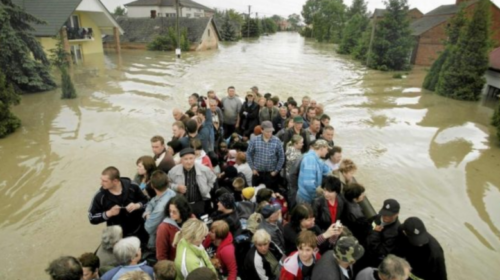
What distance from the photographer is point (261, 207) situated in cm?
377

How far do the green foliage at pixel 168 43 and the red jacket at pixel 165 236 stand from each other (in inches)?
1340

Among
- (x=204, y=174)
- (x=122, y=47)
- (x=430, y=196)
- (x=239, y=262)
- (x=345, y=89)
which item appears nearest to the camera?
(x=239, y=262)

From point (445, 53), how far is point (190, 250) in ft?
69.3

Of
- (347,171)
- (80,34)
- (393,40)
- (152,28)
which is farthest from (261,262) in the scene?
(152,28)

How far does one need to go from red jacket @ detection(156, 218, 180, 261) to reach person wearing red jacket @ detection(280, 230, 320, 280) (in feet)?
4.00

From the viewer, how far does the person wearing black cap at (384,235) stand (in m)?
3.28

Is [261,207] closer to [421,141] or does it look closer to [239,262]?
[239,262]

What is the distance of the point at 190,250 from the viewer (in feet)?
9.44

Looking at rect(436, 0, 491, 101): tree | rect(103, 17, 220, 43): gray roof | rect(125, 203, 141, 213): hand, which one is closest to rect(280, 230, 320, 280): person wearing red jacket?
rect(125, 203, 141, 213): hand

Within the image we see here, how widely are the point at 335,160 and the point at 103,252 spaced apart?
3517 millimetres

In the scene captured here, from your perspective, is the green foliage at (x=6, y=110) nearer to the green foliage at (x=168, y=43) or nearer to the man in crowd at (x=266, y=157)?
the man in crowd at (x=266, y=157)

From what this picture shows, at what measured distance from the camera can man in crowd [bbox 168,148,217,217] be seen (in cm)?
418

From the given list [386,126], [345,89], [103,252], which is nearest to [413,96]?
[345,89]

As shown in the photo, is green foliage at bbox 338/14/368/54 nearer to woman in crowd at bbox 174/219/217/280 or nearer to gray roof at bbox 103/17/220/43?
gray roof at bbox 103/17/220/43
